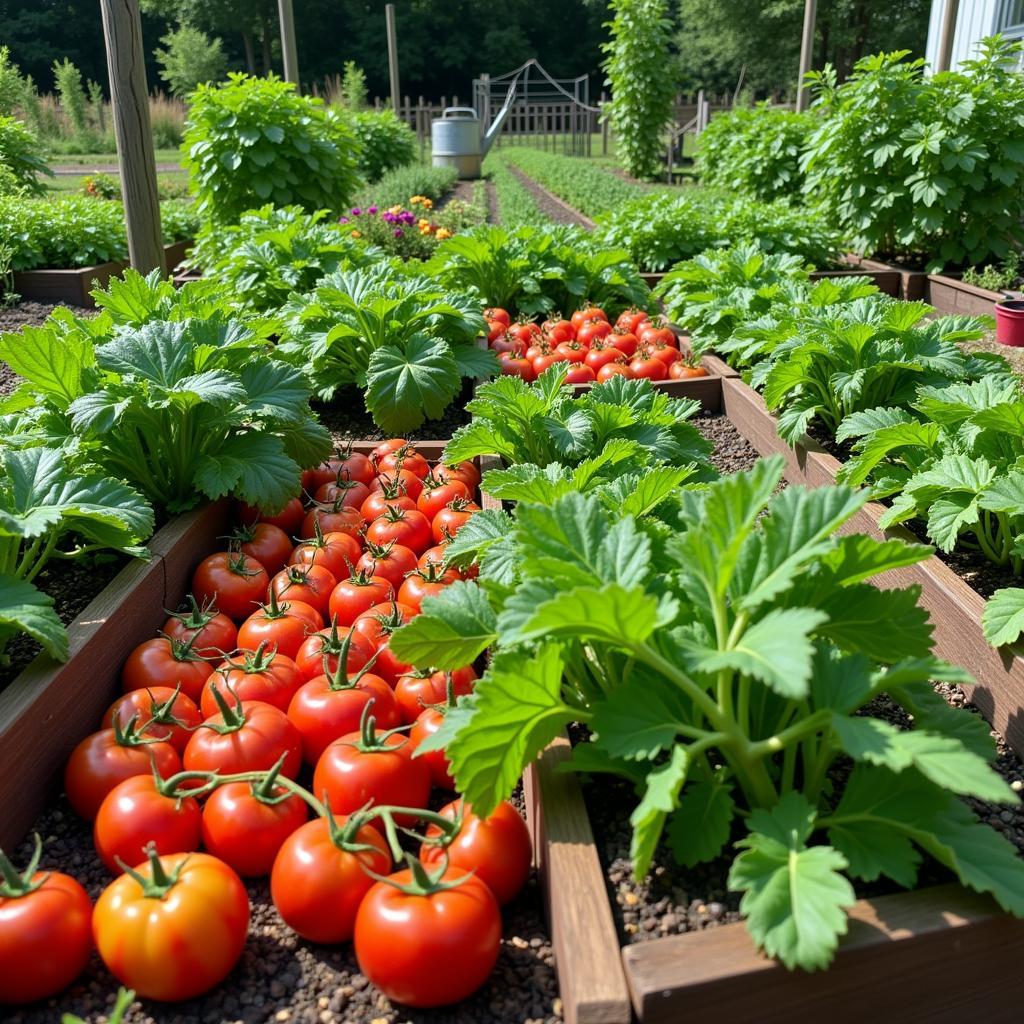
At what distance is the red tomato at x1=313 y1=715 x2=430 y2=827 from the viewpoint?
6.57ft

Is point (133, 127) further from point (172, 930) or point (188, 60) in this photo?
point (188, 60)

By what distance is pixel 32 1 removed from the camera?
4744 centimetres

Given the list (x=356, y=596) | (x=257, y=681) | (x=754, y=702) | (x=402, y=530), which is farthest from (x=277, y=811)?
(x=402, y=530)

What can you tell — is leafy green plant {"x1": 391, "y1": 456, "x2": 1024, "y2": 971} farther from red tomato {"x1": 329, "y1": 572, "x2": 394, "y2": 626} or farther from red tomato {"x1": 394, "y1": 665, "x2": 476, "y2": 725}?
red tomato {"x1": 329, "y1": 572, "x2": 394, "y2": 626}

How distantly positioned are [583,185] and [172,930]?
15.0m

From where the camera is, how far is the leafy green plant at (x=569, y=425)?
121 inches

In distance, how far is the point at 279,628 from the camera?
2.57m

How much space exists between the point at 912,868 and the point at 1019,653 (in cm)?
93

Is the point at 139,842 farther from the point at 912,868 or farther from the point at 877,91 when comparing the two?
the point at 877,91

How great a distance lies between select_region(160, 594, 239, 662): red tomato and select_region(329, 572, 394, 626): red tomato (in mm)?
303

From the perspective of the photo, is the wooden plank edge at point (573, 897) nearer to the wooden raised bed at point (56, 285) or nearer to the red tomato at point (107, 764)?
the red tomato at point (107, 764)

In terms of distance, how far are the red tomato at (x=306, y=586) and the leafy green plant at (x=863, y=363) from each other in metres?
1.91

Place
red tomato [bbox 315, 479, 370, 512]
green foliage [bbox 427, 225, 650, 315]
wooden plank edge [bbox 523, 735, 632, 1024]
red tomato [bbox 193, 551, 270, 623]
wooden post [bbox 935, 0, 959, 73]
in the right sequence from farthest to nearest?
1. wooden post [bbox 935, 0, 959, 73]
2. green foliage [bbox 427, 225, 650, 315]
3. red tomato [bbox 315, 479, 370, 512]
4. red tomato [bbox 193, 551, 270, 623]
5. wooden plank edge [bbox 523, 735, 632, 1024]

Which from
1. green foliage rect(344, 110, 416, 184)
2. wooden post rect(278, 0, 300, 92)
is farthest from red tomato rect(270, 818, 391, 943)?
green foliage rect(344, 110, 416, 184)
